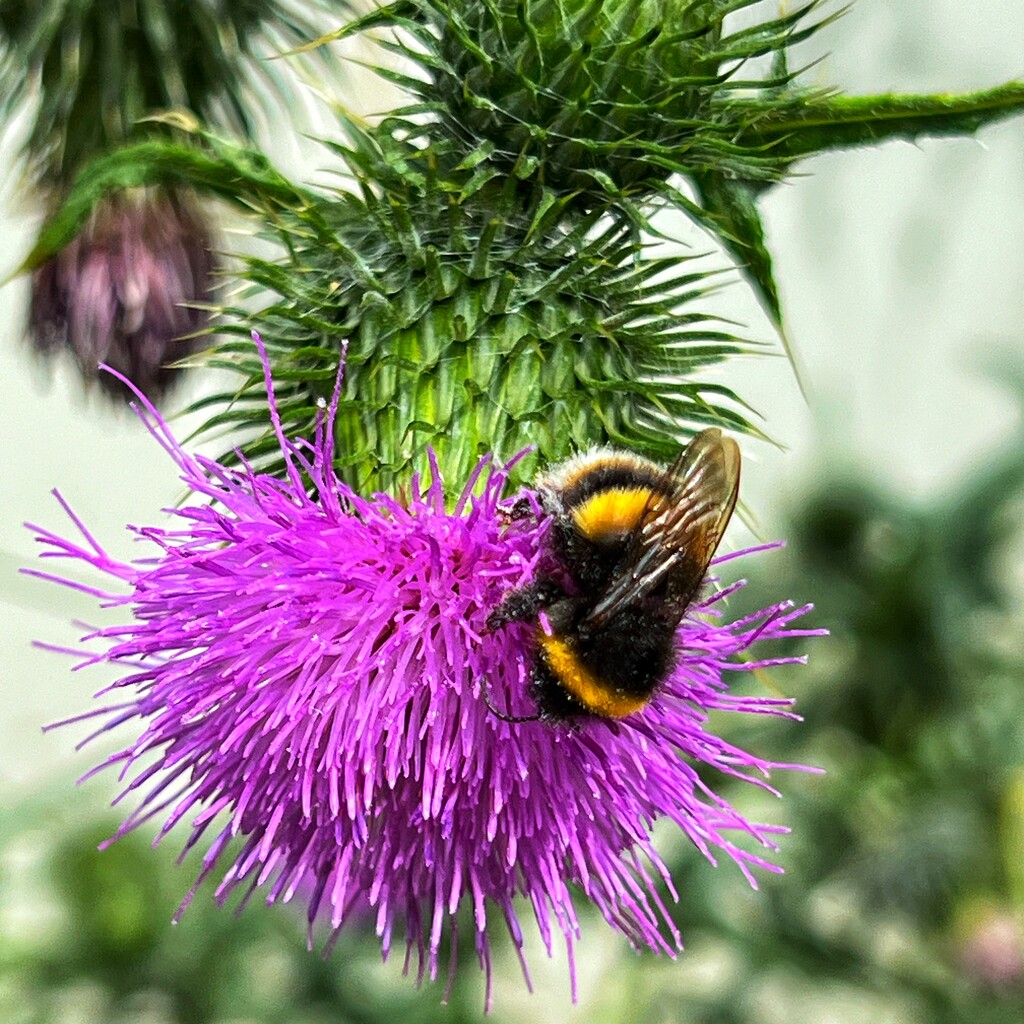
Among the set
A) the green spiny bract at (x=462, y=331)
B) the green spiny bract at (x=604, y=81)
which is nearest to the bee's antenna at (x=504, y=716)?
the green spiny bract at (x=462, y=331)

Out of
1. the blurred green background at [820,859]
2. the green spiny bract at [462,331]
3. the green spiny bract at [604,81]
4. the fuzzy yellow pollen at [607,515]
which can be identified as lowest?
the blurred green background at [820,859]

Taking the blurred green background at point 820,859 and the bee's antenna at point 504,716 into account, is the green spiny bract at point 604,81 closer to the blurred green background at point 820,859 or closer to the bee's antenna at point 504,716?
the bee's antenna at point 504,716

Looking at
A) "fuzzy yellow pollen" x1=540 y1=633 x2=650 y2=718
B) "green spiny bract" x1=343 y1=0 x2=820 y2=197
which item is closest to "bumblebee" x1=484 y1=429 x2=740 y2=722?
"fuzzy yellow pollen" x1=540 y1=633 x2=650 y2=718

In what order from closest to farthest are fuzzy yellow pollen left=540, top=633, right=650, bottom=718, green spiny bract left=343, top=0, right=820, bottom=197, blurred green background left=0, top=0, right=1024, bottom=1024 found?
fuzzy yellow pollen left=540, top=633, right=650, bottom=718 → green spiny bract left=343, top=0, right=820, bottom=197 → blurred green background left=0, top=0, right=1024, bottom=1024

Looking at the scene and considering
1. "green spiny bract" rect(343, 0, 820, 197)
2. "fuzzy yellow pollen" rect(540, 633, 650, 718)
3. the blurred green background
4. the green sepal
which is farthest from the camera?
the blurred green background

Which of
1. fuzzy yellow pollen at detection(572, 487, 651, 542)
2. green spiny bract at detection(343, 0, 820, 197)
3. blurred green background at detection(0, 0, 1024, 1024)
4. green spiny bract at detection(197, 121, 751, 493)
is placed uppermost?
green spiny bract at detection(343, 0, 820, 197)

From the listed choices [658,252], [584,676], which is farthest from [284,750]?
[658,252]

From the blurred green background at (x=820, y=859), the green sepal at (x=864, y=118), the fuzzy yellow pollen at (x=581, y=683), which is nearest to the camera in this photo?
the fuzzy yellow pollen at (x=581, y=683)

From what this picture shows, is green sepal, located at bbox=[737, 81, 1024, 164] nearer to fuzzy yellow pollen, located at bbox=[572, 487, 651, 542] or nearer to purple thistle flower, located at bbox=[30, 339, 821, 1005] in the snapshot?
fuzzy yellow pollen, located at bbox=[572, 487, 651, 542]
